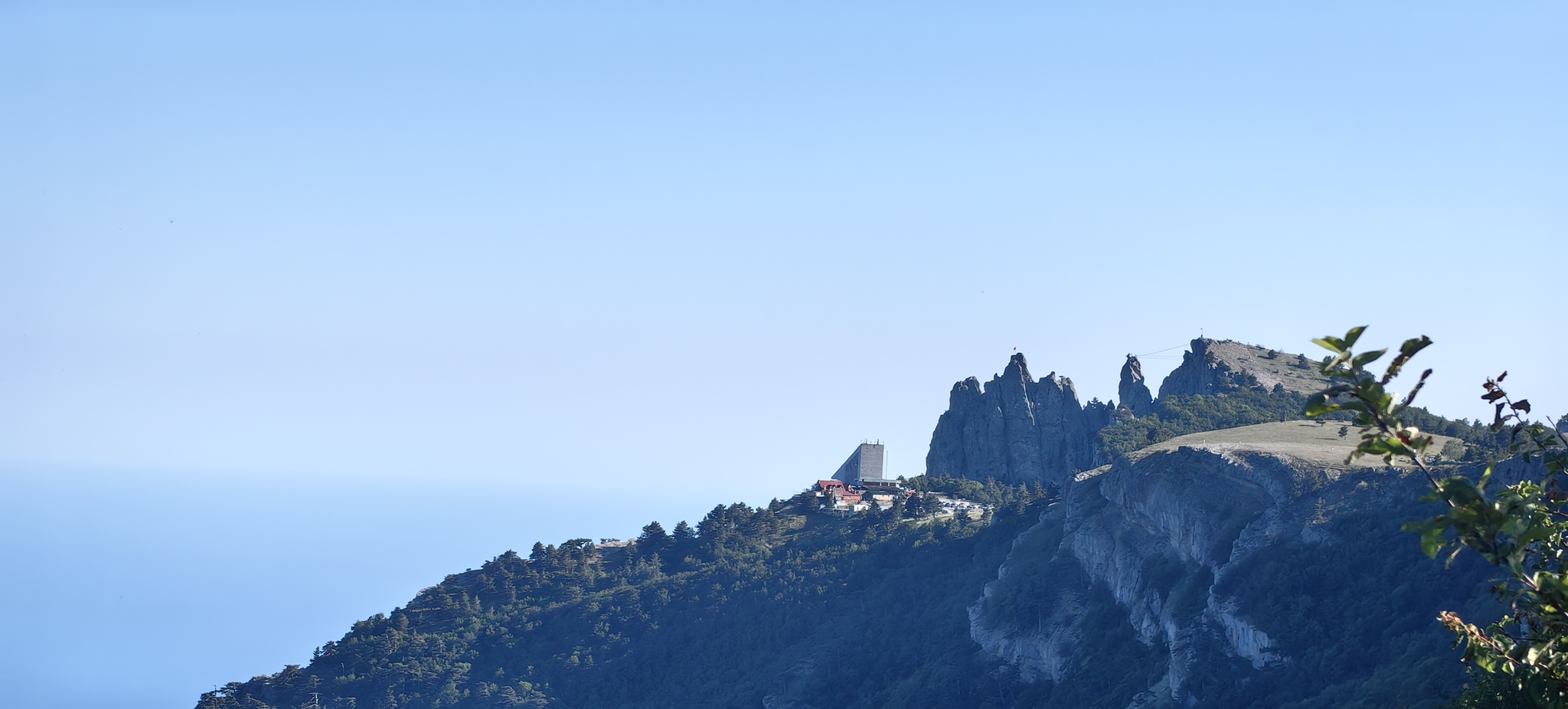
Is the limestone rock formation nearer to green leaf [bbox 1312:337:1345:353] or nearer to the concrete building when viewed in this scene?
the concrete building

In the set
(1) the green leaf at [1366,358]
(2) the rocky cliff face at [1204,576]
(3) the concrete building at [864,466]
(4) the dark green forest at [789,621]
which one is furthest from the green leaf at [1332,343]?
(3) the concrete building at [864,466]

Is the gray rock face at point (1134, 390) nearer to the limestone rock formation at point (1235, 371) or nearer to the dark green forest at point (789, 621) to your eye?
the limestone rock formation at point (1235, 371)

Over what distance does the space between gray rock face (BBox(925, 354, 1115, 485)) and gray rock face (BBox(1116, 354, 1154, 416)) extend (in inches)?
100

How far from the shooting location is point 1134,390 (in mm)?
130375

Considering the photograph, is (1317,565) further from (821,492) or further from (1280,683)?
(821,492)

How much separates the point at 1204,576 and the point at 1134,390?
58.0m

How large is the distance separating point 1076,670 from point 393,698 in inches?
2217

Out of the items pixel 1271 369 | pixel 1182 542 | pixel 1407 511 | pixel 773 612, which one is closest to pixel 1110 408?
pixel 1271 369

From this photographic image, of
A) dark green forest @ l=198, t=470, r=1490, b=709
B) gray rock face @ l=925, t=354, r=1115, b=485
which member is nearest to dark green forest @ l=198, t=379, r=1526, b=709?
dark green forest @ l=198, t=470, r=1490, b=709

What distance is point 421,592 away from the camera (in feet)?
414

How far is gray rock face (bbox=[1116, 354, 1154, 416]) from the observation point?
420ft

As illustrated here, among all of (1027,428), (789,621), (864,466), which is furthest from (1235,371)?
(789,621)

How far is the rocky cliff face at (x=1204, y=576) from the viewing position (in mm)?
63594

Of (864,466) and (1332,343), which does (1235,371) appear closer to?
(864,466)
